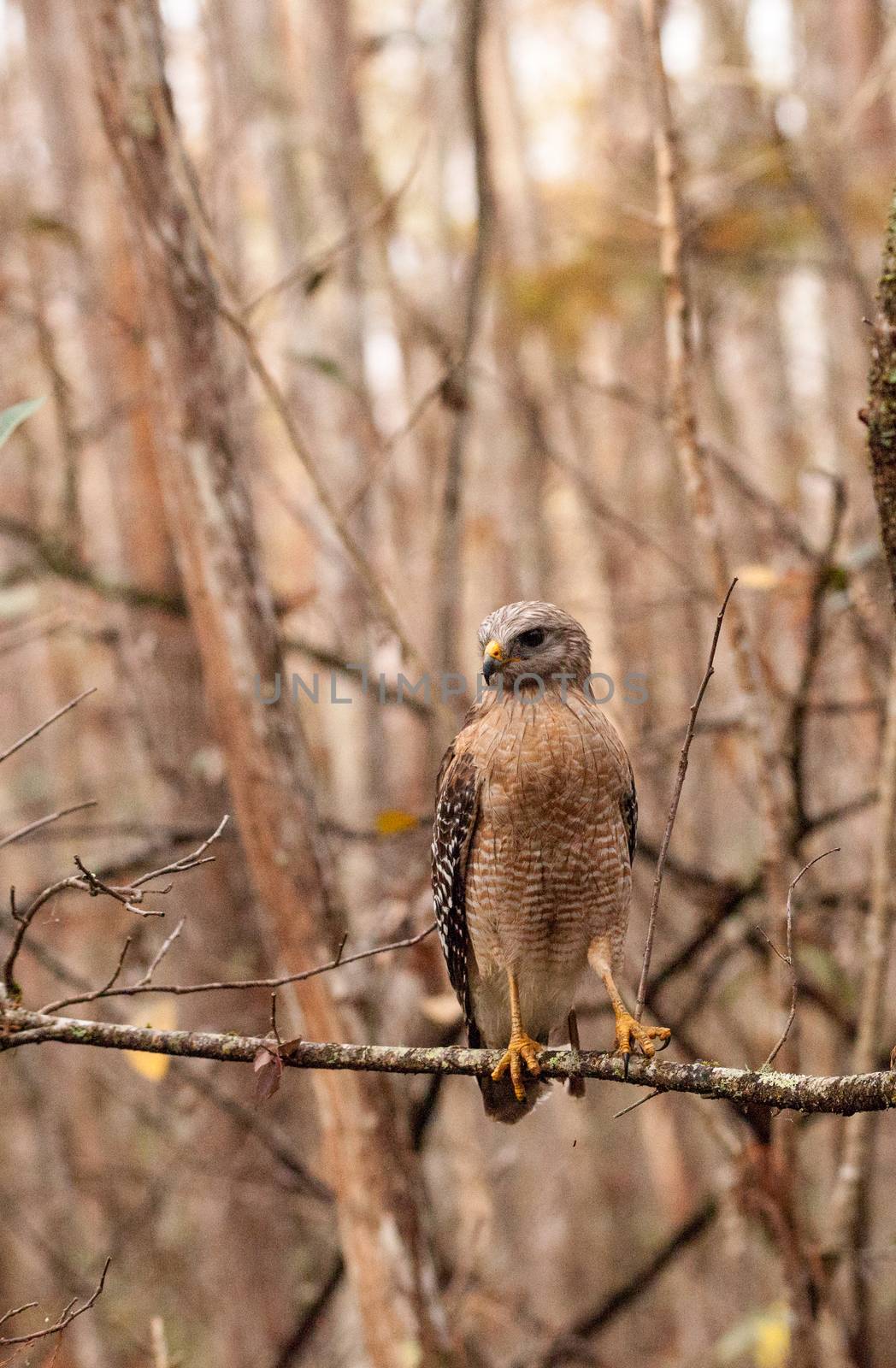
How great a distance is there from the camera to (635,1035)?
11.8ft

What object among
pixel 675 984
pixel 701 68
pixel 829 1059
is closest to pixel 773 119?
pixel 701 68

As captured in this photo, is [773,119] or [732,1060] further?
[732,1060]

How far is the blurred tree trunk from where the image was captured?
5.06m

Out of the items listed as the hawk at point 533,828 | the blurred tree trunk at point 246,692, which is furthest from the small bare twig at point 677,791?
the blurred tree trunk at point 246,692

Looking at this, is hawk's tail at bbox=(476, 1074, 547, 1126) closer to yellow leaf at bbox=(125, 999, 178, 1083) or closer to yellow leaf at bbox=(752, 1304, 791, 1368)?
yellow leaf at bbox=(125, 999, 178, 1083)

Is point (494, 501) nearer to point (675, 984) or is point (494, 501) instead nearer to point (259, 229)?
point (675, 984)

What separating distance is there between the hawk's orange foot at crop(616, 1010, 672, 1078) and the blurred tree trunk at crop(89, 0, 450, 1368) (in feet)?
5.68

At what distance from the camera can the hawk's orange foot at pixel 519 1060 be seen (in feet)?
12.6

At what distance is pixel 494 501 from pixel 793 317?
1315 cm

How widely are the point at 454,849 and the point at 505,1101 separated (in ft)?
3.18

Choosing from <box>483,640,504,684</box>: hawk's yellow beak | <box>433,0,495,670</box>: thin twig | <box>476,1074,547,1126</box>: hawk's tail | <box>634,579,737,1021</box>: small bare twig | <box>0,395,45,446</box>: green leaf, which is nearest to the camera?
<box>634,579,737,1021</box>: small bare twig

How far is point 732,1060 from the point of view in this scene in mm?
10281

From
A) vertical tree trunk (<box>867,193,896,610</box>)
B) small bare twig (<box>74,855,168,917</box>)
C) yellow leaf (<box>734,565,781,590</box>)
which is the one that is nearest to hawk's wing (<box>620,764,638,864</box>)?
yellow leaf (<box>734,565,781,590</box>)

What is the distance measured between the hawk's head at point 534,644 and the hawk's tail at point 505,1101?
1457mm
